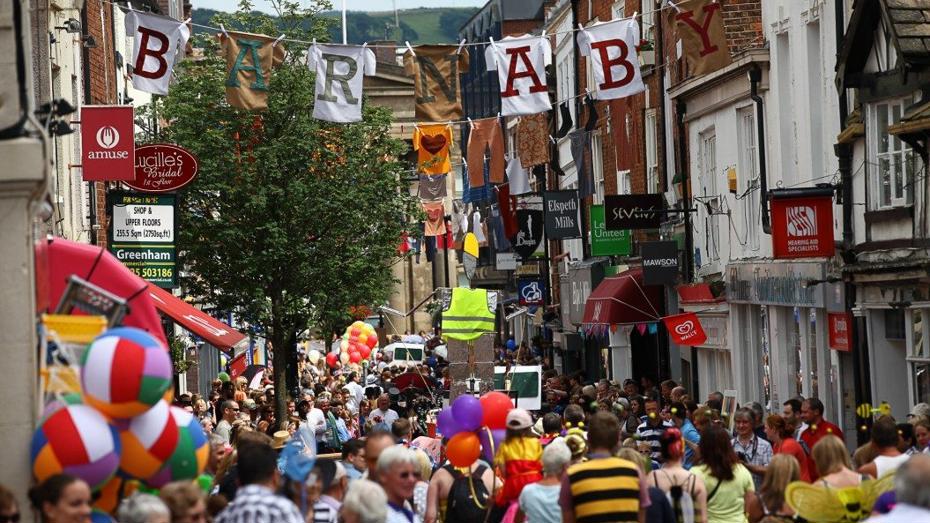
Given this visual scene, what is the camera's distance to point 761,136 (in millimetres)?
26375

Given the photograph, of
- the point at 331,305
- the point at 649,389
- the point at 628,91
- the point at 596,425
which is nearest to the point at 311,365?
the point at 331,305

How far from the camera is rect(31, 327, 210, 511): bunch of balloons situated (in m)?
8.64

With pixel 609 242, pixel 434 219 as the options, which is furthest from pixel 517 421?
pixel 434 219

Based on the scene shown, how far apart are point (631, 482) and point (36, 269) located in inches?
145

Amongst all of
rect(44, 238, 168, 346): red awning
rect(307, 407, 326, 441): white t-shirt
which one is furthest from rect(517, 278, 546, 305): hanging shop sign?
rect(44, 238, 168, 346): red awning

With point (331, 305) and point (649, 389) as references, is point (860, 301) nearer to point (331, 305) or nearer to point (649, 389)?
point (649, 389)

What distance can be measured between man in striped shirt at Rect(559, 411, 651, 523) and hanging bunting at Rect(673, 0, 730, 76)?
505 inches

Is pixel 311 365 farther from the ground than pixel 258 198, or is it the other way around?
pixel 258 198

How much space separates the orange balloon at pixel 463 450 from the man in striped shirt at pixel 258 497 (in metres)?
3.82

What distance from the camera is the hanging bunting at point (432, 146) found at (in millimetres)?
31330

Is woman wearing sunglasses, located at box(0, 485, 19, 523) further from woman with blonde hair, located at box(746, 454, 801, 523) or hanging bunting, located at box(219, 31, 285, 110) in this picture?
hanging bunting, located at box(219, 31, 285, 110)

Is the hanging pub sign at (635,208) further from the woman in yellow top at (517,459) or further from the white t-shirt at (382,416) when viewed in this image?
the woman in yellow top at (517,459)

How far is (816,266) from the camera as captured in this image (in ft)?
78.1

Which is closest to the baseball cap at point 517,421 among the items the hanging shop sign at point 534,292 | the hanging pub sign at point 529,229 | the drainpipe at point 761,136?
the drainpipe at point 761,136
